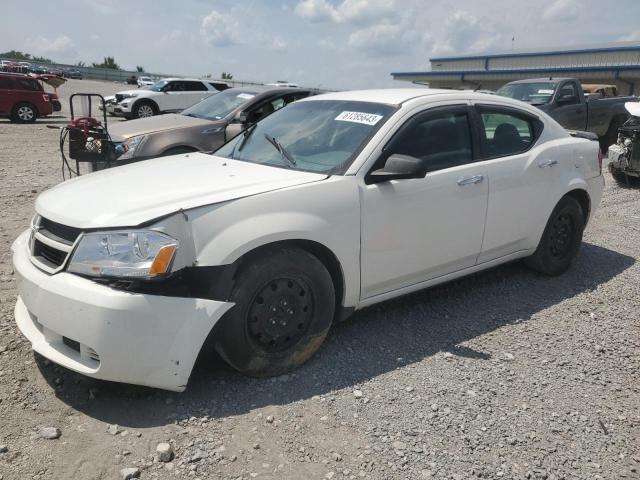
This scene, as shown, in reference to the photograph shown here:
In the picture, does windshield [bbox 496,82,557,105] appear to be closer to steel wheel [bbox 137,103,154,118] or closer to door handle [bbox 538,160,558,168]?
door handle [bbox 538,160,558,168]

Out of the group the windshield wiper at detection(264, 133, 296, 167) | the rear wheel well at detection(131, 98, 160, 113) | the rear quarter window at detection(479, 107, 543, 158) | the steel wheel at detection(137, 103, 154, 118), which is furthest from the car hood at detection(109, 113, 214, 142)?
the steel wheel at detection(137, 103, 154, 118)

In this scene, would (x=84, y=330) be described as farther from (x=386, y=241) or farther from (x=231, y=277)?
(x=386, y=241)

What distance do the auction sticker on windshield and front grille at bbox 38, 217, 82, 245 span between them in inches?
76.5

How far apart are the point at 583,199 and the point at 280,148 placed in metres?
3.03

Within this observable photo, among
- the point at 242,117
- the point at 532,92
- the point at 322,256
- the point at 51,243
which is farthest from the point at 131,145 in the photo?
the point at 532,92

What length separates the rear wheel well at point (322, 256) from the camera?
10.2 ft

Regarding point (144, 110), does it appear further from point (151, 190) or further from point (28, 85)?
point (151, 190)

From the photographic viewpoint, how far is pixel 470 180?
4062 mm

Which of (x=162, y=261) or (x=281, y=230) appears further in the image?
(x=281, y=230)

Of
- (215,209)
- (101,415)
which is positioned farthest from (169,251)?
(101,415)

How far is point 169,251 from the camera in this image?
2785mm

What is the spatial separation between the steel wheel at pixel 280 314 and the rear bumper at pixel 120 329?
26cm

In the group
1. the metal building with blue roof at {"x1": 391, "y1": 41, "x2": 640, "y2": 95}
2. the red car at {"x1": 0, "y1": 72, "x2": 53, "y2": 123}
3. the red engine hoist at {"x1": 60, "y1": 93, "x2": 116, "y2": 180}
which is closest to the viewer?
the red engine hoist at {"x1": 60, "y1": 93, "x2": 116, "y2": 180}

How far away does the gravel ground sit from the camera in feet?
8.60
